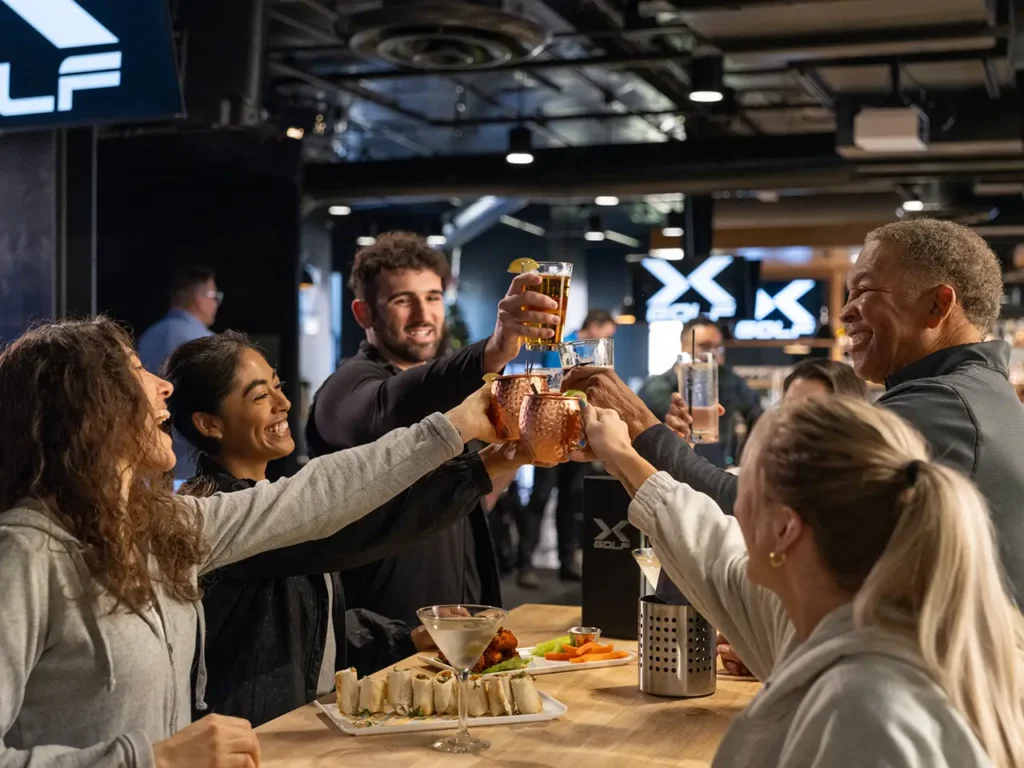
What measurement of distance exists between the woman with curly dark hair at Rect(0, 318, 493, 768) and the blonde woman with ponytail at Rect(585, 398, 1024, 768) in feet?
2.64

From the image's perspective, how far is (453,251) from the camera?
19.1m

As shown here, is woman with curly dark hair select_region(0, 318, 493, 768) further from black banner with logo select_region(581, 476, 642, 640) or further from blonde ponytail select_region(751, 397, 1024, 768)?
black banner with logo select_region(581, 476, 642, 640)


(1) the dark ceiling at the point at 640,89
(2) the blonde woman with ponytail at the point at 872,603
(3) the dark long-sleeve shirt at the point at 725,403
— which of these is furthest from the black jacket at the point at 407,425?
(3) the dark long-sleeve shirt at the point at 725,403

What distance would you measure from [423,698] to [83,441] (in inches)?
29.6

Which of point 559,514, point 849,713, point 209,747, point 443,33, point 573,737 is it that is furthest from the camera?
point 559,514

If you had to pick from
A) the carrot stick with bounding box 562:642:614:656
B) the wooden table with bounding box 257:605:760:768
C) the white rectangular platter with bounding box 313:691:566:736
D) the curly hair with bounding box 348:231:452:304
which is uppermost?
the curly hair with bounding box 348:231:452:304

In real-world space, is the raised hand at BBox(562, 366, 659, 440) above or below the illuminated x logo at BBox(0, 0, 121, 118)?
below

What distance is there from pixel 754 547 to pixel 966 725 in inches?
12.6

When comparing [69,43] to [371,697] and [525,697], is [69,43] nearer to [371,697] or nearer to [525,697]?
[371,697]

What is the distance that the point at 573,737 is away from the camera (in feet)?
7.07

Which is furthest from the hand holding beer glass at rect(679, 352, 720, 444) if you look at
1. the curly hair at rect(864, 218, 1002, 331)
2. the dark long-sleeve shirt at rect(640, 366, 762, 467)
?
the dark long-sleeve shirt at rect(640, 366, 762, 467)

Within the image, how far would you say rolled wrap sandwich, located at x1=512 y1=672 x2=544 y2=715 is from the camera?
225 cm

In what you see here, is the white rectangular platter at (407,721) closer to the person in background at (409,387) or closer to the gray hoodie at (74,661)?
the gray hoodie at (74,661)

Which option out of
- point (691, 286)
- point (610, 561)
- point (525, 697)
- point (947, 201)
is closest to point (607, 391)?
point (525, 697)
